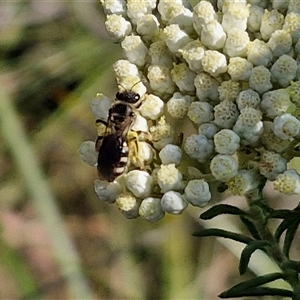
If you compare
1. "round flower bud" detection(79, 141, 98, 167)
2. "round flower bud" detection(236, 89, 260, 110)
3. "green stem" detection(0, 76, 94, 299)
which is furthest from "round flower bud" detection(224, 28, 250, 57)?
"green stem" detection(0, 76, 94, 299)

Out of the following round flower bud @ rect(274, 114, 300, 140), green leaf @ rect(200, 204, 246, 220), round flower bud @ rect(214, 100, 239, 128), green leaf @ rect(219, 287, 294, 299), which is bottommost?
green leaf @ rect(219, 287, 294, 299)

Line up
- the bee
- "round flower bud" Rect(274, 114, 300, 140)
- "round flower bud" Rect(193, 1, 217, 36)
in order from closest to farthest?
"round flower bud" Rect(274, 114, 300, 140), "round flower bud" Rect(193, 1, 217, 36), the bee

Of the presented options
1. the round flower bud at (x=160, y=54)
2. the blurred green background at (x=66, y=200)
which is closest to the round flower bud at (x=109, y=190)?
the round flower bud at (x=160, y=54)

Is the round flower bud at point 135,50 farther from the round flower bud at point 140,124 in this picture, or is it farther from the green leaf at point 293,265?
the green leaf at point 293,265

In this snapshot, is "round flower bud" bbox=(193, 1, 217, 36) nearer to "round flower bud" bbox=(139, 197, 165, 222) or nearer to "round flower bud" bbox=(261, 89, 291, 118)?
"round flower bud" bbox=(261, 89, 291, 118)

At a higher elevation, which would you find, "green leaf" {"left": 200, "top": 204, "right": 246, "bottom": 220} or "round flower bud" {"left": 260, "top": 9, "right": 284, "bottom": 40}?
"round flower bud" {"left": 260, "top": 9, "right": 284, "bottom": 40}

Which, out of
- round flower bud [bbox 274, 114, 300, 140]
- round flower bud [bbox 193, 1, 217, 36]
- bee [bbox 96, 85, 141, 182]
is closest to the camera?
round flower bud [bbox 274, 114, 300, 140]

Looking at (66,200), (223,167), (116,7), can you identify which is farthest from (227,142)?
(66,200)
